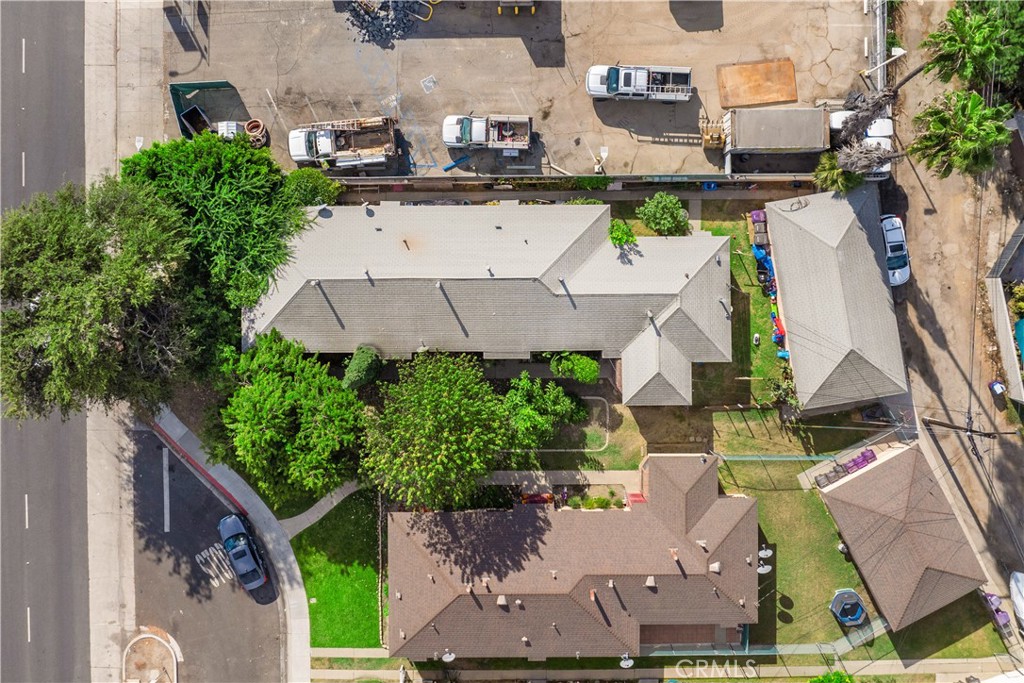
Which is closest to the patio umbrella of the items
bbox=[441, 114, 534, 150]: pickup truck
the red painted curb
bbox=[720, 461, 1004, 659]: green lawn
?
bbox=[720, 461, 1004, 659]: green lawn

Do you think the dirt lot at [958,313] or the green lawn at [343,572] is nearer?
the dirt lot at [958,313]

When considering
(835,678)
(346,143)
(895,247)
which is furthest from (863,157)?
(346,143)

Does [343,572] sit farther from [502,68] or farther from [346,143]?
[502,68]

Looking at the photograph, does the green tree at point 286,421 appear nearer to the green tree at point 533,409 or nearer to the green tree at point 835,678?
the green tree at point 533,409

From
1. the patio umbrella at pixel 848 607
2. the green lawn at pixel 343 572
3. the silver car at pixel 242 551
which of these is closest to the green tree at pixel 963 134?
the patio umbrella at pixel 848 607

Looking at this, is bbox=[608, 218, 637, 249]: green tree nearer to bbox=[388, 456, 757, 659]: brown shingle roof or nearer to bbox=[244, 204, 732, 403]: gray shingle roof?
bbox=[244, 204, 732, 403]: gray shingle roof

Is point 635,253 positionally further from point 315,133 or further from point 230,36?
point 230,36
